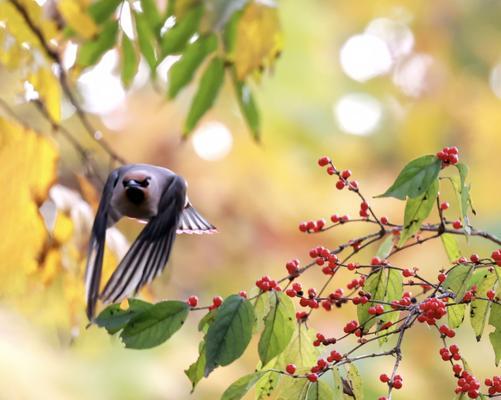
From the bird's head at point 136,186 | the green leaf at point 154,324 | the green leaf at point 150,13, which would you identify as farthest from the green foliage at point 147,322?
the green leaf at point 150,13

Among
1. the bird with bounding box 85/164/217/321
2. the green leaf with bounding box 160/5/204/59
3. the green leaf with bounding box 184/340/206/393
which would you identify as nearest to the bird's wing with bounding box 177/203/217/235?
the bird with bounding box 85/164/217/321

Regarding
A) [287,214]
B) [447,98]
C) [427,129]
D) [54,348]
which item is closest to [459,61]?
[447,98]

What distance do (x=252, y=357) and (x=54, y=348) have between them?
0.63m

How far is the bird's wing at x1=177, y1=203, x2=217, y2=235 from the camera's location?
73cm

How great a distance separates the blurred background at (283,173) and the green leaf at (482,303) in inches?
25.8

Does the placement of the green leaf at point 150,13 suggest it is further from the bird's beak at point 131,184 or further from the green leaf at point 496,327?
the green leaf at point 496,327

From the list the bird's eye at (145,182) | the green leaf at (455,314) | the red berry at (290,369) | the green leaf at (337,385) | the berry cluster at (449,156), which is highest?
the berry cluster at (449,156)

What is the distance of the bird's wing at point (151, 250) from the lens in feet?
2.02

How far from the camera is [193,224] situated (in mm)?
764

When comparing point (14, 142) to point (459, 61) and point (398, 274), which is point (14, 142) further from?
point (459, 61)

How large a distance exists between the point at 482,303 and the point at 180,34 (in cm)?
57

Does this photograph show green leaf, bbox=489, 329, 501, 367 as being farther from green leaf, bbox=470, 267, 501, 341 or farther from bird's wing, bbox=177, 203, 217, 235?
bird's wing, bbox=177, 203, 217, 235

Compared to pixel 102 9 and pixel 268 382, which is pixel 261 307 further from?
pixel 102 9

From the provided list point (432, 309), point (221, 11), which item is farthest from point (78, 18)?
point (432, 309)
